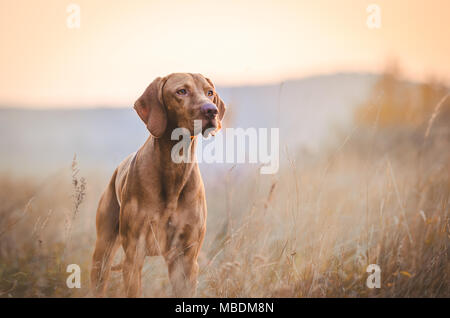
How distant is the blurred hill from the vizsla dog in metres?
1.84

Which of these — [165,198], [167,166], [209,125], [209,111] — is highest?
[209,111]

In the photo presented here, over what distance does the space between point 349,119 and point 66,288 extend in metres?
7.09

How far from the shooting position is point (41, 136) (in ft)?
25.2

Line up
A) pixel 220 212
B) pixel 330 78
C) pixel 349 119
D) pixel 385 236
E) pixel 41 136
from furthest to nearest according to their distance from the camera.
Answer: pixel 330 78 < pixel 349 119 < pixel 41 136 < pixel 220 212 < pixel 385 236

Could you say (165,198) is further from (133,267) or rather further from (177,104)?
(177,104)

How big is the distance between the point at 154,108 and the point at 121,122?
4.83 m

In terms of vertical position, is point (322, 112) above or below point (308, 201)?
above

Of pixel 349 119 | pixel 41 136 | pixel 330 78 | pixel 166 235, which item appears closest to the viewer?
pixel 166 235

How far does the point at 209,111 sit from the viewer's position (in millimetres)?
3045

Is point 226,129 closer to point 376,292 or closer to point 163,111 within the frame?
point 163,111

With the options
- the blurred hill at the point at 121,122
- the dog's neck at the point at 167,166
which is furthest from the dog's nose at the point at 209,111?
the blurred hill at the point at 121,122

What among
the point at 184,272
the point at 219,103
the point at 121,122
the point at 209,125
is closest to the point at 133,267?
the point at 184,272

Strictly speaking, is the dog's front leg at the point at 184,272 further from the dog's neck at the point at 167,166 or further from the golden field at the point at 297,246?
the dog's neck at the point at 167,166
